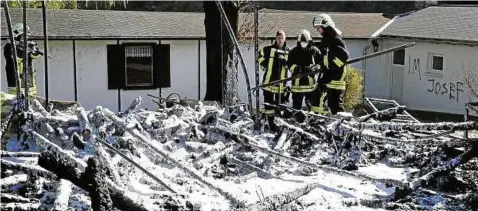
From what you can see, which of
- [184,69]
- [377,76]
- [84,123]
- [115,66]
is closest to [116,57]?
[115,66]

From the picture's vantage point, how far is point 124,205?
3.85 m

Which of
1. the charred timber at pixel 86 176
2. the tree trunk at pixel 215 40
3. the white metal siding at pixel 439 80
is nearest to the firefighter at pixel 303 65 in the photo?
the tree trunk at pixel 215 40

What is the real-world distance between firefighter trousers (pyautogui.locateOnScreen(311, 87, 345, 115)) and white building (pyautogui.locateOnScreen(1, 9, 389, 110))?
10.0m

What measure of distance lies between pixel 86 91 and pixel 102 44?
1.43m

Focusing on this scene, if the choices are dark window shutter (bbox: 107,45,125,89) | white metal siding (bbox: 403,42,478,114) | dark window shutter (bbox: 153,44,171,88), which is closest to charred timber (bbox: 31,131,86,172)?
dark window shutter (bbox: 107,45,125,89)

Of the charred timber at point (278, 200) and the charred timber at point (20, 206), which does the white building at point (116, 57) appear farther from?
the charred timber at point (278, 200)

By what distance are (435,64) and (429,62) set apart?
0.21 meters

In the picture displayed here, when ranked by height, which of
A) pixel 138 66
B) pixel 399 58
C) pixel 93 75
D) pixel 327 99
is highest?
pixel 399 58

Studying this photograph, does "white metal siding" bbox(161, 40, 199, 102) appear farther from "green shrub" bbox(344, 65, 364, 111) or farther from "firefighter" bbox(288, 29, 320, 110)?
"firefighter" bbox(288, 29, 320, 110)

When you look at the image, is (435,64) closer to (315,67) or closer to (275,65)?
(275,65)

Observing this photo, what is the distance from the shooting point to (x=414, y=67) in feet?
71.0

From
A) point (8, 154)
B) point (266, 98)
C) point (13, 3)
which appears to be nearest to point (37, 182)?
point (8, 154)

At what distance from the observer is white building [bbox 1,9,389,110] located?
17391 millimetres

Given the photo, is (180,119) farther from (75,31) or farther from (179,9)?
(179,9)
